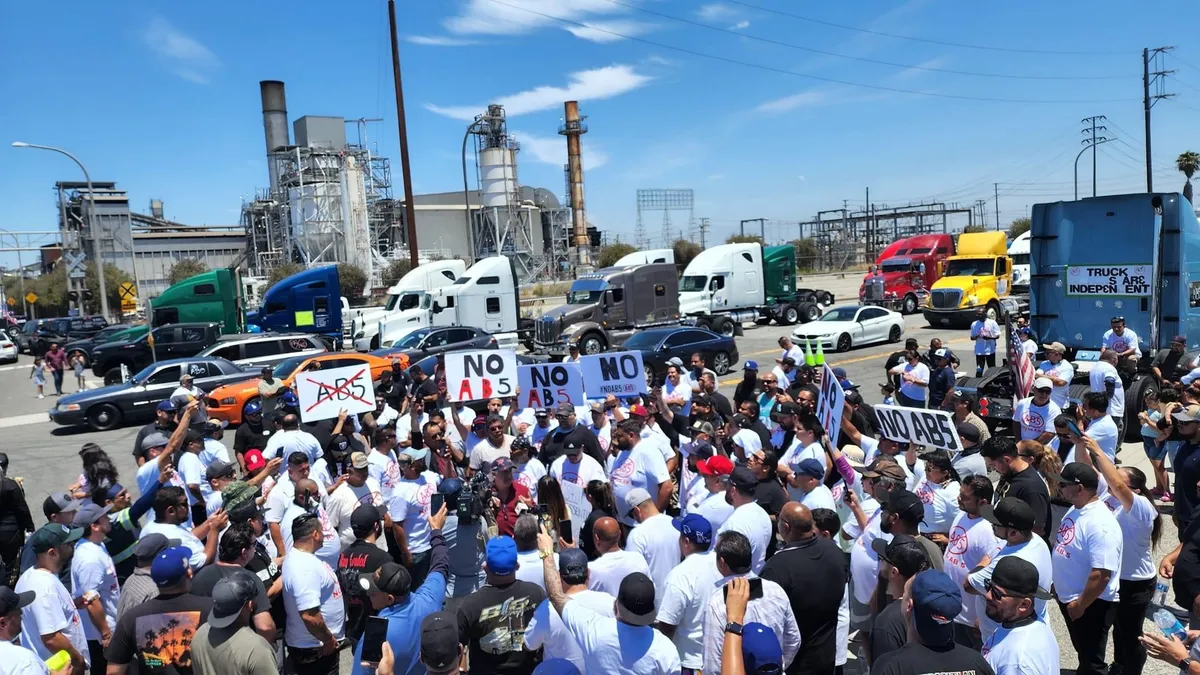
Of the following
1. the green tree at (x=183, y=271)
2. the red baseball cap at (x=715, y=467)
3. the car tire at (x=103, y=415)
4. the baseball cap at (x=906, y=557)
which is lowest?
the car tire at (x=103, y=415)

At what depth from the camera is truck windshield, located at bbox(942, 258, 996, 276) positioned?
94.6ft

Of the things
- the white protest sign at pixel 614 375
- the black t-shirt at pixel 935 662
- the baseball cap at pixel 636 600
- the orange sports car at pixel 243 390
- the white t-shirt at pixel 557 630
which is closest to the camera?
the black t-shirt at pixel 935 662

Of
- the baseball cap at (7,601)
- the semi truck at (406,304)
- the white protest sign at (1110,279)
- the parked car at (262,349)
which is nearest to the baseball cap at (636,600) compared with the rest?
the baseball cap at (7,601)

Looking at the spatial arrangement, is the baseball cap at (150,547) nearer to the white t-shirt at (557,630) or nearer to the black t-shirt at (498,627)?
the black t-shirt at (498,627)

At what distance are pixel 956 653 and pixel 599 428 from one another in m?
5.48

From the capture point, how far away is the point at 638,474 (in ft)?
22.1

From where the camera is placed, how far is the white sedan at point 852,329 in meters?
23.5

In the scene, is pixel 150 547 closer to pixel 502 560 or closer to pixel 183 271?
→ pixel 502 560

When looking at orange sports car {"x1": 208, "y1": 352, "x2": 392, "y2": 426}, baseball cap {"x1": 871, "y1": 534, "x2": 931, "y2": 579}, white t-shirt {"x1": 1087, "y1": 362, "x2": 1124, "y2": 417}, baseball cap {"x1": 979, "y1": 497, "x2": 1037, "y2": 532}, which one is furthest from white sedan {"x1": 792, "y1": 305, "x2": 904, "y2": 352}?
baseball cap {"x1": 871, "y1": 534, "x2": 931, "y2": 579}

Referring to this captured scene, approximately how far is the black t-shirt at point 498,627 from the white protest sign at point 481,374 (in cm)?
542

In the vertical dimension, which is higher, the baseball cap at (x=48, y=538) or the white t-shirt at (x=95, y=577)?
the baseball cap at (x=48, y=538)

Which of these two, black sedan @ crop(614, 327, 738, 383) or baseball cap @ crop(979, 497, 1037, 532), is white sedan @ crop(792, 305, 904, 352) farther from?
baseball cap @ crop(979, 497, 1037, 532)

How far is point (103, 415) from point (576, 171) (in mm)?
70847

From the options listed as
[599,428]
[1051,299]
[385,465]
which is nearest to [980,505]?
[599,428]
